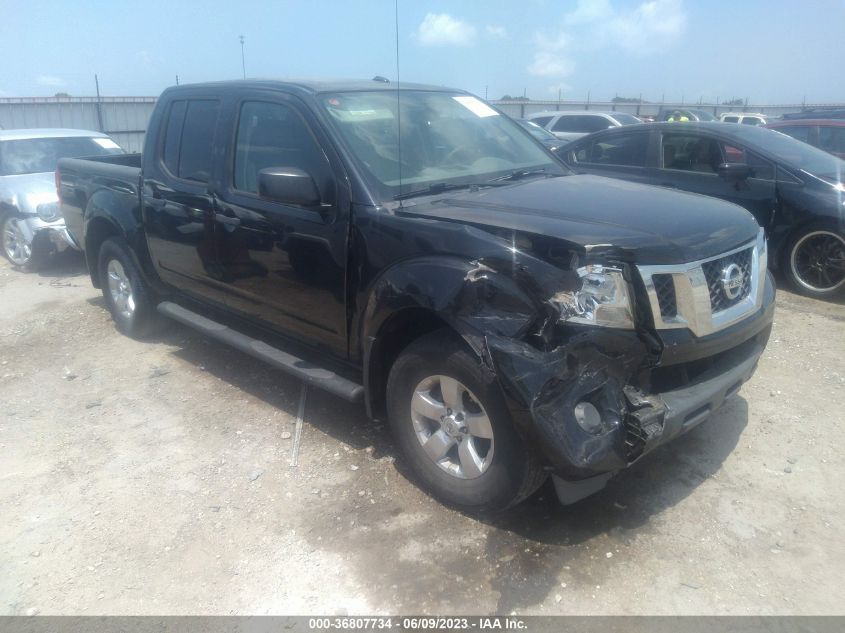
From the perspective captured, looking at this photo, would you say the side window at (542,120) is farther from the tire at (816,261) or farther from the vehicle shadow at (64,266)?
the vehicle shadow at (64,266)

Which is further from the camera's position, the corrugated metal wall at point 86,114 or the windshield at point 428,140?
the corrugated metal wall at point 86,114

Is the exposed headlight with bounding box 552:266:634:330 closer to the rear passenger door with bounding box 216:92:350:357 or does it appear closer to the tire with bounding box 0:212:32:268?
the rear passenger door with bounding box 216:92:350:357

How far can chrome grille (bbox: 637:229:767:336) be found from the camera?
2.72 metres

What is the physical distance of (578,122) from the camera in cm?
1711

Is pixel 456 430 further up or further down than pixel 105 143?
further down

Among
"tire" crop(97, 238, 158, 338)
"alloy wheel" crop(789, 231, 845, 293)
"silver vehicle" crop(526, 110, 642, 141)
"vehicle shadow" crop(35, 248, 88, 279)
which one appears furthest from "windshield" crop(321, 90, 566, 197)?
"silver vehicle" crop(526, 110, 642, 141)

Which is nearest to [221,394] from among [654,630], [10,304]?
[654,630]

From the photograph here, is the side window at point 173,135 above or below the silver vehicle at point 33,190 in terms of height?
above

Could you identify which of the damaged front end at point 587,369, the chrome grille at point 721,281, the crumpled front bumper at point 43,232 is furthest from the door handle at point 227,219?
the crumpled front bumper at point 43,232

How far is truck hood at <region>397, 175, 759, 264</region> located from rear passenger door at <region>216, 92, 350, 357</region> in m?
0.52

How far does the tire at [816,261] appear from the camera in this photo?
6.22 metres

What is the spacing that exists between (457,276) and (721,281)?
122cm

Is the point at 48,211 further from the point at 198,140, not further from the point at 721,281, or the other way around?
the point at 721,281

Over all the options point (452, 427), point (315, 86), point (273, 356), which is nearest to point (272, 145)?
point (315, 86)
